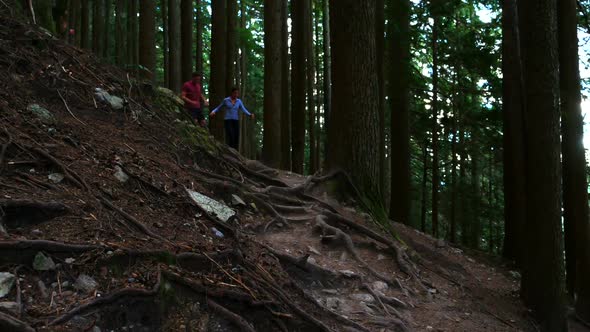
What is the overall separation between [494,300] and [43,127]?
6482 mm

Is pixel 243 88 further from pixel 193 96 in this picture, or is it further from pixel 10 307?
pixel 10 307

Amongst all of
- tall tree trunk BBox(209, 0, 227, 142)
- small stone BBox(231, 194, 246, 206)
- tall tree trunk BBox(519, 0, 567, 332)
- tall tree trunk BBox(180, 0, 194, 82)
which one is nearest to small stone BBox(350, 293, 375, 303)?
small stone BBox(231, 194, 246, 206)

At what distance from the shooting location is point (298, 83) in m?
13.6

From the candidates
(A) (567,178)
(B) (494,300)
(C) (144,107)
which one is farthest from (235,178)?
(A) (567,178)

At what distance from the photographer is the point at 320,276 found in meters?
5.79

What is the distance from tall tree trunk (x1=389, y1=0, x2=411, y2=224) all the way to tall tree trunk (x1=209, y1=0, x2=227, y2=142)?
4590 mm

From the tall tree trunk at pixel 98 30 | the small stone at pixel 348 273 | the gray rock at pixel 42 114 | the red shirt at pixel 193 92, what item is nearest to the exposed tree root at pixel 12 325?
the gray rock at pixel 42 114

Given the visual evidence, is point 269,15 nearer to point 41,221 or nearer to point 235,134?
point 235,134

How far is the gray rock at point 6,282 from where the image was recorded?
119 inches

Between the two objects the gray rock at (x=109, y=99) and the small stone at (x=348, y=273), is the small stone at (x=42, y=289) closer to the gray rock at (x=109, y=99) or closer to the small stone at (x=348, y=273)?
the small stone at (x=348, y=273)

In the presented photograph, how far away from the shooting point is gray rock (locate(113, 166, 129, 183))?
505cm

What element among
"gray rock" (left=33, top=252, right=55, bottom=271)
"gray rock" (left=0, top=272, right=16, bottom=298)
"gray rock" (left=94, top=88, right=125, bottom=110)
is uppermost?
"gray rock" (left=94, top=88, right=125, bottom=110)

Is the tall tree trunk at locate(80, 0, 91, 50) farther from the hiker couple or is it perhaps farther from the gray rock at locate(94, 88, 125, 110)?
the gray rock at locate(94, 88, 125, 110)

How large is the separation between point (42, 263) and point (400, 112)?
10984mm
